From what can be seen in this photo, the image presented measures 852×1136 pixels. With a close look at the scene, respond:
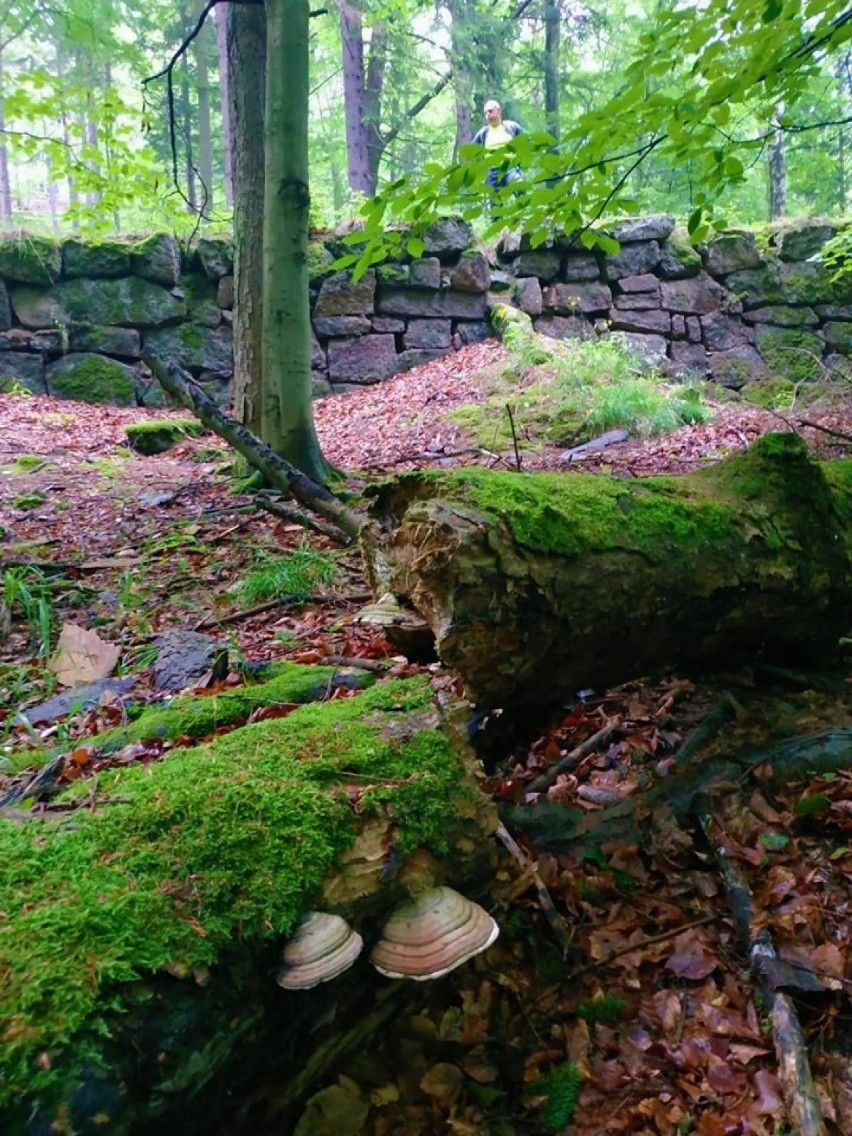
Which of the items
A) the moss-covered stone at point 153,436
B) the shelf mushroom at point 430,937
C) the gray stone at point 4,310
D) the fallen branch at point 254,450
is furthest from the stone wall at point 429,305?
the shelf mushroom at point 430,937

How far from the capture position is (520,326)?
1198 cm

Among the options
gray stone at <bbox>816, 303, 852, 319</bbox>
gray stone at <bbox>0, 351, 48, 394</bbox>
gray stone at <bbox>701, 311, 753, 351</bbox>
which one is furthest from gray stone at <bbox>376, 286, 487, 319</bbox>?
gray stone at <bbox>816, 303, 852, 319</bbox>

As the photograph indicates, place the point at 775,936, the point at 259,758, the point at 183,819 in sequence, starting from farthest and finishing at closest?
1. the point at 775,936
2. the point at 259,758
3. the point at 183,819

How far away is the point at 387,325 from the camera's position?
501 inches

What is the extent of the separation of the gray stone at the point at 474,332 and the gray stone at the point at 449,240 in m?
1.14

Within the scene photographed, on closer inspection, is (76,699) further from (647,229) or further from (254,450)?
(647,229)

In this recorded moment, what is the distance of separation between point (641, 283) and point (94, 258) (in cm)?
907

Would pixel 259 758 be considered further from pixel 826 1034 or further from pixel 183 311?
pixel 183 311

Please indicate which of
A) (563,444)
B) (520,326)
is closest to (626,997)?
(563,444)

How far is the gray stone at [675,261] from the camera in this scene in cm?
1305

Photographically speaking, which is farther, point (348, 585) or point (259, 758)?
point (348, 585)

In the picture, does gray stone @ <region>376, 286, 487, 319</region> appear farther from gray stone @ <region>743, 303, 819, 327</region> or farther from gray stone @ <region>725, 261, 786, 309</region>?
gray stone @ <region>743, 303, 819, 327</region>

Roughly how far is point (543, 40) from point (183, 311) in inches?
591

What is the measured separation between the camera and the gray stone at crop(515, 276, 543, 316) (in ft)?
41.9
